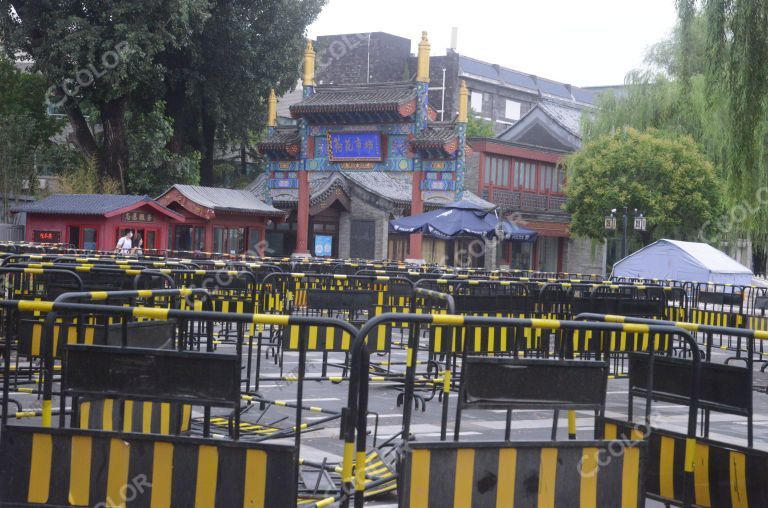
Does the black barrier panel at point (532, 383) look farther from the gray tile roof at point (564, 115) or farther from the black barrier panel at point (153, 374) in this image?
the gray tile roof at point (564, 115)

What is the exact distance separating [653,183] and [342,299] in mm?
29860

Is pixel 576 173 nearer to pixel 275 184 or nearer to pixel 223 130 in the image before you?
pixel 275 184

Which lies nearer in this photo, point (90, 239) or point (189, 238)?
point (90, 239)

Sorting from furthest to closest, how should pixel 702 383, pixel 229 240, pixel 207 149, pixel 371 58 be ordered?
pixel 371 58, pixel 207 149, pixel 229 240, pixel 702 383

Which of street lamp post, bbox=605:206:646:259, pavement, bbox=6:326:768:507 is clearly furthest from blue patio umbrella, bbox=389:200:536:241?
pavement, bbox=6:326:768:507

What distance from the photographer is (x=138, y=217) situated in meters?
34.0

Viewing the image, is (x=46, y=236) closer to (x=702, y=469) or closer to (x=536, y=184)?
(x=536, y=184)

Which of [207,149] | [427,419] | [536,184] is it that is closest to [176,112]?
[207,149]

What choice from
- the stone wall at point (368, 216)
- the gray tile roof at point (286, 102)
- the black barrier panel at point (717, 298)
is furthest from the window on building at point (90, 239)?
the gray tile roof at point (286, 102)

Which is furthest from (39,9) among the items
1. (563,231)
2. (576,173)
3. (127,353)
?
(127,353)

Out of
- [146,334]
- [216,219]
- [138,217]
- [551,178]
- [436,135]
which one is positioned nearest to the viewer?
[146,334]

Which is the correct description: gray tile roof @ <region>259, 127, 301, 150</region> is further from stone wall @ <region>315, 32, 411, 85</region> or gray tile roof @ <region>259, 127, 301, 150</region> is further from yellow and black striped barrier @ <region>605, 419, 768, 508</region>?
yellow and black striped barrier @ <region>605, 419, 768, 508</region>

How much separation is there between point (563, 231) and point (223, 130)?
18.0 metres

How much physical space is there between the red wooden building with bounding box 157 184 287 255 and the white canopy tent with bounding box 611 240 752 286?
48.8 feet
